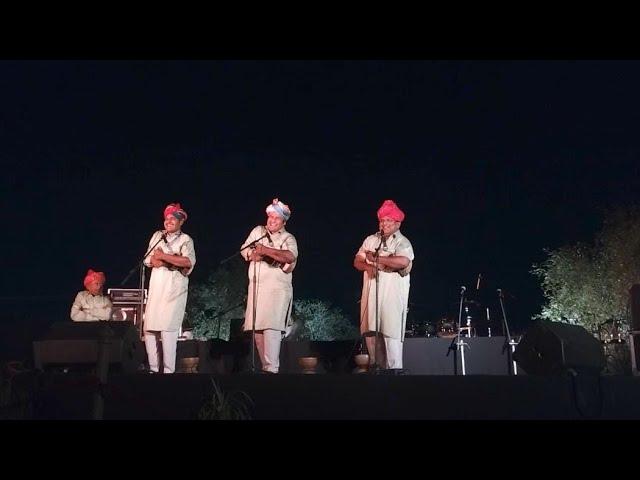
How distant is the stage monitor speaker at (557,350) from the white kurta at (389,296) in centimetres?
152

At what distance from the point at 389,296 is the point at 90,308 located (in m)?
3.61

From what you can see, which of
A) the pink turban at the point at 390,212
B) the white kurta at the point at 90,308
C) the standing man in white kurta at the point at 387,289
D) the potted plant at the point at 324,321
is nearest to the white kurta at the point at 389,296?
the standing man in white kurta at the point at 387,289

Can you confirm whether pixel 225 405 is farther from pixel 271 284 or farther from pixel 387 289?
pixel 387 289

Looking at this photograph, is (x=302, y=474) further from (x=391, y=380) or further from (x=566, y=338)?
(x=566, y=338)

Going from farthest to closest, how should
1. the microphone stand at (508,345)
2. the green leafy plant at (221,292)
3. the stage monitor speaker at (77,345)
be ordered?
the green leafy plant at (221,292), the microphone stand at (508,345), the stage monitor speaker at (77,345)

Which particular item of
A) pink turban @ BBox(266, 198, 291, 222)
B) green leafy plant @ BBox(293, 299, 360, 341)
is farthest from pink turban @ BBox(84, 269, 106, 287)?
green leafy plant @ BBox(293, 299, 360, 341)

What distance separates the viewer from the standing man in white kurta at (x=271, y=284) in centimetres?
677

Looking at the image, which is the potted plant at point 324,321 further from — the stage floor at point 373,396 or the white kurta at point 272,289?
the stage floor at point 373,396

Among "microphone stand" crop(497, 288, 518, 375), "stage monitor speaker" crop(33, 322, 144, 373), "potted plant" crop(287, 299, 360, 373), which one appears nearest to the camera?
"stage monitor speaker" crop(33, 322, 144, 373)

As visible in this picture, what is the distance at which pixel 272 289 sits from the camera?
270 inches

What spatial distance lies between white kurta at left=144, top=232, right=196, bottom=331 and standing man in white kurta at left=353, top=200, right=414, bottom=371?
1.63 metres

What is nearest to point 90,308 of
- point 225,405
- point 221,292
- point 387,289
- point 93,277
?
point 93,277

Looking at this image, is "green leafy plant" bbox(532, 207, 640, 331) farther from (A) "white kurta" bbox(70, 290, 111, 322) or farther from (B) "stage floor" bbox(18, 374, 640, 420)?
(B) "stage floor" bbox(18, 374, 640, 420)

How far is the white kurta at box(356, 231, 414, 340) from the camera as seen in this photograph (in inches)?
269
